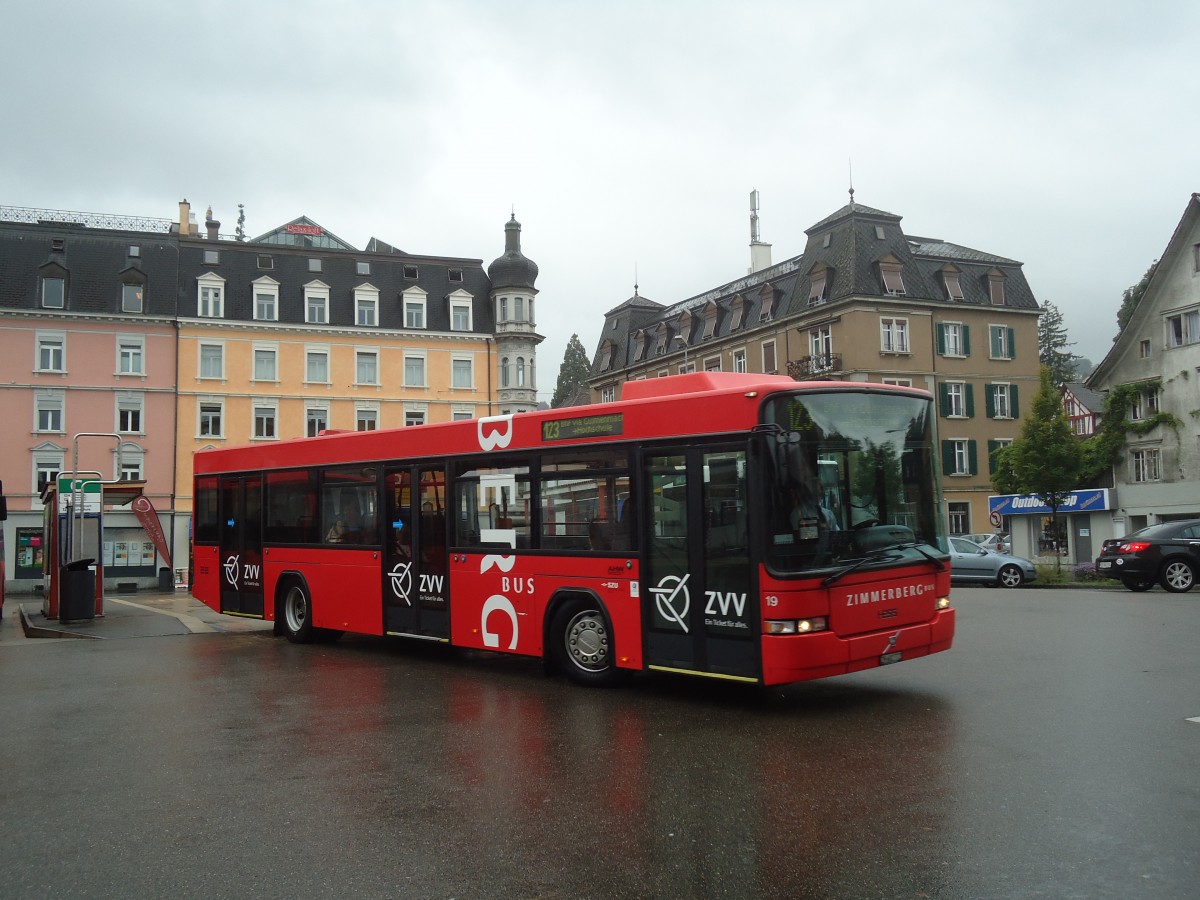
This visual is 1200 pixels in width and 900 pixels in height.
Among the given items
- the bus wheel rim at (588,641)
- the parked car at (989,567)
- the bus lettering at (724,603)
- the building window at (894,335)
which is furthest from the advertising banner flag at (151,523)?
the bus lettering at (724,603)

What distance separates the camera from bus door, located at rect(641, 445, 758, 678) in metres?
8.76

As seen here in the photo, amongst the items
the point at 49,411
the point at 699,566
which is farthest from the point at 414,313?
the point at 699,566

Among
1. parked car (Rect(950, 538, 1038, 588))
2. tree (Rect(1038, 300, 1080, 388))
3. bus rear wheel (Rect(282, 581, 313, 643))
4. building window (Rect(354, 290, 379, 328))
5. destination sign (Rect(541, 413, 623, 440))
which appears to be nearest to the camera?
destination sign (Rect(541, 413, 623, 440))

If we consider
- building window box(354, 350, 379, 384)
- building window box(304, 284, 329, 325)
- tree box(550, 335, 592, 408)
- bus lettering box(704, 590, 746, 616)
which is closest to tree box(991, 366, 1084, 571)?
bus lettering box(704, 590, 746, 616)

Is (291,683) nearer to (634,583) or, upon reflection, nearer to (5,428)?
(634,583)

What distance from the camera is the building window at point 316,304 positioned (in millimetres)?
54188

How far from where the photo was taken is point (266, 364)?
174ft

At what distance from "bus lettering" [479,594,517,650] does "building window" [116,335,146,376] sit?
44.7 m

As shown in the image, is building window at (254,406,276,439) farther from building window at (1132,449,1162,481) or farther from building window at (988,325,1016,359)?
building window at (1132,449,1162,481)

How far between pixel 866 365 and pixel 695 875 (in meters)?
45.6

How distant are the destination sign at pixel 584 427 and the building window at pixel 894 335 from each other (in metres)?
40.9

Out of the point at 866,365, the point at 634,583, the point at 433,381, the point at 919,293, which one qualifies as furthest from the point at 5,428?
the point at 634,583

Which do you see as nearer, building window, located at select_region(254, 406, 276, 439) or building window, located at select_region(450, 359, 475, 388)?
building window, located at select_region(254, 406, 276, 439)

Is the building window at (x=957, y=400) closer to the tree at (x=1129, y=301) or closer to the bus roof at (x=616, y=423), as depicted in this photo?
the tree at (x=1129, y=301)
